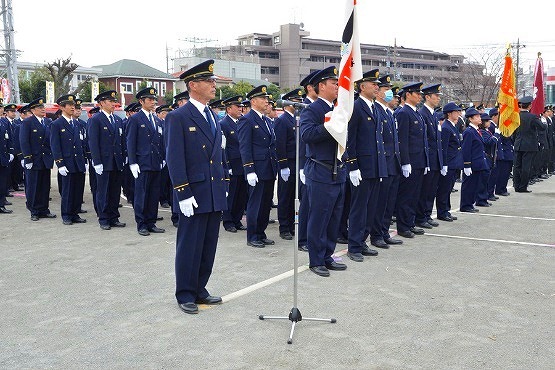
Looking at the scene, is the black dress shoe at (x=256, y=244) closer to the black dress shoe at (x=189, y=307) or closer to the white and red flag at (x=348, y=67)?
the black dress shoe at (x=189, y=307)

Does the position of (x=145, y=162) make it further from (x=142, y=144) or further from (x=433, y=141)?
(x=433, y=141)

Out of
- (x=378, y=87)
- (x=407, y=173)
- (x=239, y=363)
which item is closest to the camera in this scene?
(x=239, y=363)

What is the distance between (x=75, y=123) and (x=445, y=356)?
25.4ft

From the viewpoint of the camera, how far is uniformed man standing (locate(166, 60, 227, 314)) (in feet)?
15.8

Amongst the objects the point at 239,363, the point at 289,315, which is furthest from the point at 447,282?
the point at 239,363

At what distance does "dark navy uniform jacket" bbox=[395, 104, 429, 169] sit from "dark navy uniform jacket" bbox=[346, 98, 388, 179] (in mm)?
1254

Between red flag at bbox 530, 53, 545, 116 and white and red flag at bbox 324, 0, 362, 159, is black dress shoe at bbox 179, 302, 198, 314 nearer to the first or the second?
white and red flag at bbox 324, 0, 362, 159

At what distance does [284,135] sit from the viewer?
7.87 metres

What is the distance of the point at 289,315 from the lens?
14.7ft

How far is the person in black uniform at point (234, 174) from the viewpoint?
28.8 ft

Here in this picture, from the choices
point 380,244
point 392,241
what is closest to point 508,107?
point 392,241

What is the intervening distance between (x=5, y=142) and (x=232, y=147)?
528 cm

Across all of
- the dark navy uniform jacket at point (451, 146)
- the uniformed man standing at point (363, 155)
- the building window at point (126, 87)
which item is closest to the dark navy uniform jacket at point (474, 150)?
the dark navy uniform jacket at point (451, 146)

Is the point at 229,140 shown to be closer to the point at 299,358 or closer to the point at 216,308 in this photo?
the point at 216,308
